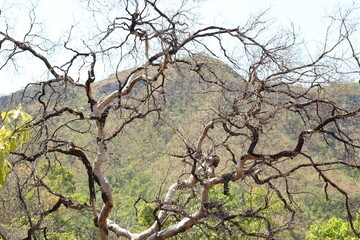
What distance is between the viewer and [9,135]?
199 centimetres

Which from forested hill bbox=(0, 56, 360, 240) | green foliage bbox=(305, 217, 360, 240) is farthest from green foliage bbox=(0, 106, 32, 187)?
green foliage bbox=(305, 217, 360, 240)

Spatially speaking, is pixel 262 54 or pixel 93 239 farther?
pixel 93 239

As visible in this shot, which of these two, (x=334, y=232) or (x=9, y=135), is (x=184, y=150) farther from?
(x=334, y=232)

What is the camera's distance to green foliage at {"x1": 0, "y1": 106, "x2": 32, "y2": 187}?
6.21ft

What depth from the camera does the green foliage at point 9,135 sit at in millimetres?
1892

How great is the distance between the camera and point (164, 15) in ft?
12.0

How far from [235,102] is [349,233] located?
Result: 8.27 metres

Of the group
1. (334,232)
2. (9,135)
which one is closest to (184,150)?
(9,135)

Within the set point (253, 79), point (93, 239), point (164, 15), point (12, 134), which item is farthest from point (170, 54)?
point (93, 239)

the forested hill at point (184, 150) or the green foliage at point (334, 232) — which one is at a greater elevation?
the forested hill at point (184, 150)

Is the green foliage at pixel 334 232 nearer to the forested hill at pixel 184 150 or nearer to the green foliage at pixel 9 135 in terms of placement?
the forested hill at pixel 184 150

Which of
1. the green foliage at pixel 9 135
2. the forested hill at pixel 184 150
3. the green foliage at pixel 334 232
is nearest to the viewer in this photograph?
the green foliage at pixel 9 135

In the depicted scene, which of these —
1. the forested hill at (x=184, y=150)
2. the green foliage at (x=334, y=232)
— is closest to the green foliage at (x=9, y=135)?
the forested hill at (x=184, y=150)

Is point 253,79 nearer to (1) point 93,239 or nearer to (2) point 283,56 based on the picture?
(2) point 283,56
